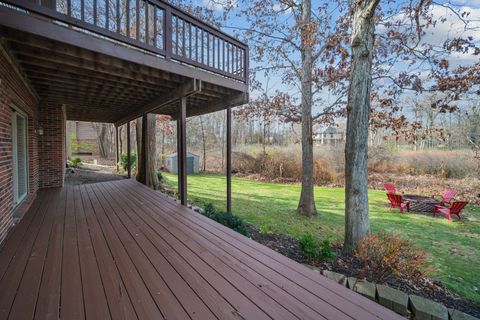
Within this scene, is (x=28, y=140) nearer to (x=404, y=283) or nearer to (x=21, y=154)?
(x=21, y=154)

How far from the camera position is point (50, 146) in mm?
6859

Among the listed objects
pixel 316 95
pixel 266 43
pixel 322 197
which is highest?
pixel 266 43

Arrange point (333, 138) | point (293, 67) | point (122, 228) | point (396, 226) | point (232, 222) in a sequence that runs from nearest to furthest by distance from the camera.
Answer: point (122, 228) → point (232, 222) → point (396, 226) → point (293, 67) → point (333, 138)

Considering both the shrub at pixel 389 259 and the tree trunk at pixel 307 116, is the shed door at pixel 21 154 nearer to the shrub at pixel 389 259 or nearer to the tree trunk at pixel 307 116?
the shrub at pixel 389 259

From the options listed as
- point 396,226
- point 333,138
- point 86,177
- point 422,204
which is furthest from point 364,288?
point 333,138

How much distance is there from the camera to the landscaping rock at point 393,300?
2.40m

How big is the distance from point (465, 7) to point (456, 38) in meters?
0.49

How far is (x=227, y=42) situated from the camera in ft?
15.3

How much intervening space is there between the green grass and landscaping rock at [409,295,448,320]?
166 centimetres

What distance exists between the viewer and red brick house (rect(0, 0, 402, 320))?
1.80 meters

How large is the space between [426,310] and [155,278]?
2.53 m

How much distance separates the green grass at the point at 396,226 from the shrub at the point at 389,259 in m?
0.96

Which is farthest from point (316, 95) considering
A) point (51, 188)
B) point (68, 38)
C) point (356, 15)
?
point (51, 188)

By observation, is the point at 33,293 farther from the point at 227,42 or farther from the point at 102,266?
the point at 227,42
